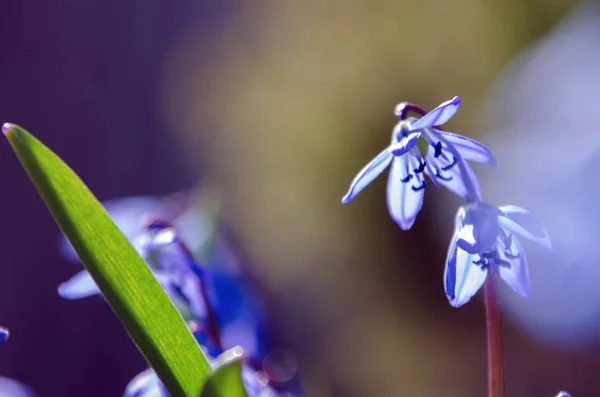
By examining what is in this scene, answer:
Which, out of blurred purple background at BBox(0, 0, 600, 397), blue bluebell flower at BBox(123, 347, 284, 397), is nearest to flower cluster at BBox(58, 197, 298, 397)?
blue bluebell flower at BBox(123, 347, 284, 397)

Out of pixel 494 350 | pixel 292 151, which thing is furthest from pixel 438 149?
pixel 292 151

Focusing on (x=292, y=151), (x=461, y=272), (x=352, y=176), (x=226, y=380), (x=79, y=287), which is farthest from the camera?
(x=292, y=151)

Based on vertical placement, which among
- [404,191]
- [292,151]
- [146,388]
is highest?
[404,191]

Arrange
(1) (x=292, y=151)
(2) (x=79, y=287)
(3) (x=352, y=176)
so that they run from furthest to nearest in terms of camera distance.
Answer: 1. (1) (x=292, y=151)
2. (3) (x=352, y=176)
3. (2) (x=79, y=287)

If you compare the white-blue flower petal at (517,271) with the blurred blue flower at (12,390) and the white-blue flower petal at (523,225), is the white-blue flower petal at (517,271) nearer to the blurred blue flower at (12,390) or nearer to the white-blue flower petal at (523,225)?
the white-blue flower petal at (523,225)

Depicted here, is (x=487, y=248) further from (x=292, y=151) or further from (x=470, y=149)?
(x=292, y=151)

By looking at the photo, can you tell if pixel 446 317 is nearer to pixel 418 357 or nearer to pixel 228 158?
A: pixel 418 357

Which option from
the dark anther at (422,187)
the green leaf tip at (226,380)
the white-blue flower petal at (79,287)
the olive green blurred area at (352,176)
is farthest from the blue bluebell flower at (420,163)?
the olive green blurred area at (352,176)
